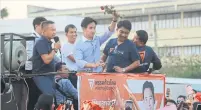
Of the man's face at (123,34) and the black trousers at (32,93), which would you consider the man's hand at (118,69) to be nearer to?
the man's face at (123,34)

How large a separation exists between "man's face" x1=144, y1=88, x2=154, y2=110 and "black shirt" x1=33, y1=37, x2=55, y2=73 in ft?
3.86

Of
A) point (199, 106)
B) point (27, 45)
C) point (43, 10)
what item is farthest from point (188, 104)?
point (43, 10)

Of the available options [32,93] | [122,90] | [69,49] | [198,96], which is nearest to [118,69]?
[122,90]

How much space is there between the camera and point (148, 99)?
23.2 feet

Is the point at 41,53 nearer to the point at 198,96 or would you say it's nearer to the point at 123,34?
the point at 123,34

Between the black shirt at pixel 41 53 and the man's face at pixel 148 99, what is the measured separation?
1.18 meters

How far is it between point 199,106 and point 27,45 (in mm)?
2394

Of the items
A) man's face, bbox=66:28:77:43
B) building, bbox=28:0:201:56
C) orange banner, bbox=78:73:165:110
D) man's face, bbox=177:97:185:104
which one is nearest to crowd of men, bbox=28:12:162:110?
man's face, bbox=66:28:77:43

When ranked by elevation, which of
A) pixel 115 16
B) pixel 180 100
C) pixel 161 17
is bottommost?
pixel 180 100

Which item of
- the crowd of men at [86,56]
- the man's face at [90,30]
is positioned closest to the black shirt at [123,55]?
the crowd of men at [86,56]

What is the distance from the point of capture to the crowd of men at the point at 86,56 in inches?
274

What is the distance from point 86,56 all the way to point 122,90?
4.32ft

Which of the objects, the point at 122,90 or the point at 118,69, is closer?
the point at 122,90

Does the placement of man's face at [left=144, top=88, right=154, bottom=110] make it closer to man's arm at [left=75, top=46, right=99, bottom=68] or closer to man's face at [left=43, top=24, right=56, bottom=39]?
man's arm at [left=75, top=46, right=99, bottom=68]
